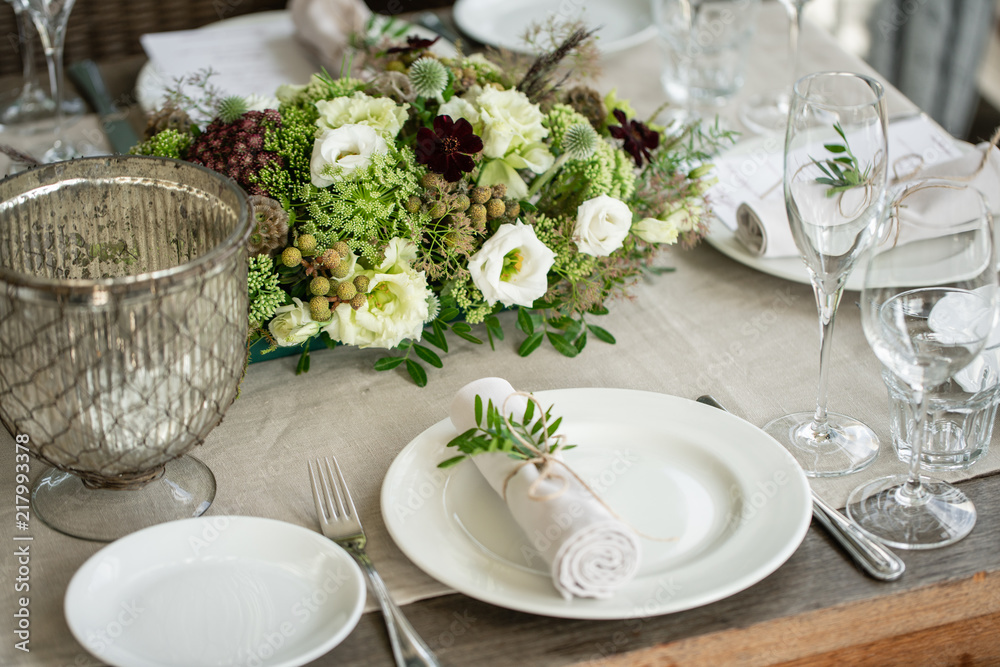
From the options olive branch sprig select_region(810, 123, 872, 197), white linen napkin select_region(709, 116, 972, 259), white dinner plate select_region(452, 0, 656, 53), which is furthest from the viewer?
white dinner plate select_region(452, 0, 656, 53)

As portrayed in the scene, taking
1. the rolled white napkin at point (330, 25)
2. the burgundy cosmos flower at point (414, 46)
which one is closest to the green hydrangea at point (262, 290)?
the burgundy cosmos flower at point (414, 46)

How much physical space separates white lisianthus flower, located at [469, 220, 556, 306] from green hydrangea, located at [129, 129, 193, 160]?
318mm

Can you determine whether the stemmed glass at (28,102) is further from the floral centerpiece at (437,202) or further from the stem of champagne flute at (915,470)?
the stem of champagne flute at (915,470)

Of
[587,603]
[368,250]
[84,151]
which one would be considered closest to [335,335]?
[368,250]

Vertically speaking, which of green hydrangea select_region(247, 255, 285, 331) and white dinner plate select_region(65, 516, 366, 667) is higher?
green hydrangea select_region(247, 255, 285, 331)

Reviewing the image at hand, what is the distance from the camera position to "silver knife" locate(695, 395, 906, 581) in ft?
2.14

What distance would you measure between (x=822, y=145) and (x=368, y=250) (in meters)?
0.39

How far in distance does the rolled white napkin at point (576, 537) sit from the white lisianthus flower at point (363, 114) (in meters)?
0.39

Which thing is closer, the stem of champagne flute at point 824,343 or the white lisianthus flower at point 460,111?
the stem of champagne flute at point 824,343

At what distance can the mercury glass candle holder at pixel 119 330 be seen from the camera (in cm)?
59

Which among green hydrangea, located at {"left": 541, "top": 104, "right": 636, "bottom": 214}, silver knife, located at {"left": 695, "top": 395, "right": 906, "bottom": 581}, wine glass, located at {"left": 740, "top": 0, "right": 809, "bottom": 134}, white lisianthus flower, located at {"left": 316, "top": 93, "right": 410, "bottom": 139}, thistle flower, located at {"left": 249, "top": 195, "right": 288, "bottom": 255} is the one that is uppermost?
white lisianthus flower, located at {"left": 316, "top": 93, "right": 410, "bottom": 139}

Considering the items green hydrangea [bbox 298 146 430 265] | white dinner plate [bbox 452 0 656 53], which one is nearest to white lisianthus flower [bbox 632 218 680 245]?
green hydrangea [bbox 298 146 430 265]

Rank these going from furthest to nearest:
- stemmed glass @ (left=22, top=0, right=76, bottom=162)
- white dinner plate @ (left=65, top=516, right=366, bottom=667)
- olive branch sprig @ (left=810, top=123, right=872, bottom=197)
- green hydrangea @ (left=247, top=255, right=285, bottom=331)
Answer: stemmed glass @ (left=22, top=0, right=76, bottom=162), green hydrangea @ (left=247, top=255, right=285, bottom=331), olive branch sprig @ (left=810, top=123, right=872, bottom=197), white dinner plate @ (left=65, top=516, right=366, bottom=667)

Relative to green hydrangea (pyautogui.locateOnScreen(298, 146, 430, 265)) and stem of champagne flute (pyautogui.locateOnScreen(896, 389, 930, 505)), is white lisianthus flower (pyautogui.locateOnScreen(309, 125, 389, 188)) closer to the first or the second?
green hydrangea (pyautogui.locateOnScreen(298, 146, 430, 265))
